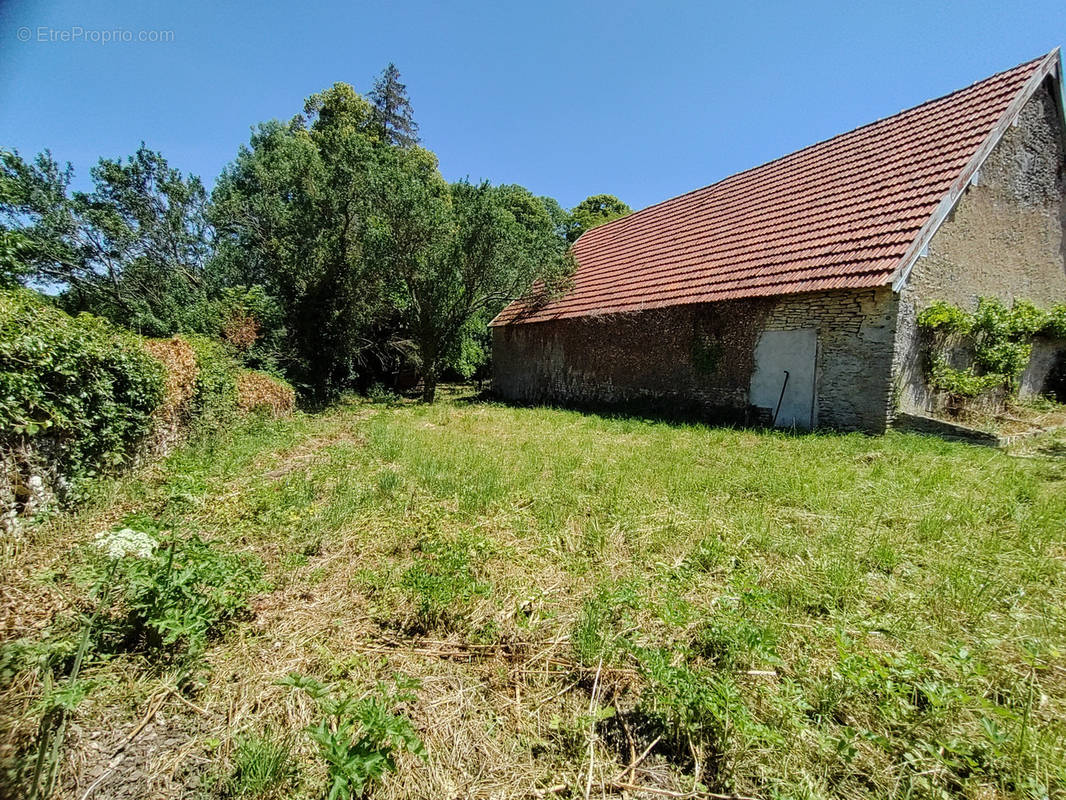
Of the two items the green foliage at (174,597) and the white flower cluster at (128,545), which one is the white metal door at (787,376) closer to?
the green foliage at (174,597)

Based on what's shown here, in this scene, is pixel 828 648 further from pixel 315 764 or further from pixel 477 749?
pixel 315 764

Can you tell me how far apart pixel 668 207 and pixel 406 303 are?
9.79 m

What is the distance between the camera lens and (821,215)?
9.42 m

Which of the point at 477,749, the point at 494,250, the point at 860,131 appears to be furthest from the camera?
the point at 494,250

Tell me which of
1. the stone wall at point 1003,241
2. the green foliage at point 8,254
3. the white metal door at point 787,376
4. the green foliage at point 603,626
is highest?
the stone wall at point 1003,241

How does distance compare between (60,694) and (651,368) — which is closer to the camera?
(60,694)

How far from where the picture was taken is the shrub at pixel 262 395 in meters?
8.67

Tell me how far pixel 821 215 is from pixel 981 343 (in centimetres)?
404

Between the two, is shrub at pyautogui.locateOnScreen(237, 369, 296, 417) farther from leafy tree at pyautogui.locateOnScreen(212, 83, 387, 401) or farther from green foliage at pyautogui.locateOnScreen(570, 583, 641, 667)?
green foliage at pyautogui.locateOnScreen(570, 583, 641, 667)

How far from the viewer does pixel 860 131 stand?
10719 mm

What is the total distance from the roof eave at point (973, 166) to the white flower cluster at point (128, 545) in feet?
32.1

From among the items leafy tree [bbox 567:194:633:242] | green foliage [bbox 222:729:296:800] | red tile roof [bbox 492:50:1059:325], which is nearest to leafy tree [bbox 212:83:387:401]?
red tile roof [bbox 492:50:1059:325]

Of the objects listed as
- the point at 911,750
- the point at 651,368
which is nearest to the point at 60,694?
the point at 911,750

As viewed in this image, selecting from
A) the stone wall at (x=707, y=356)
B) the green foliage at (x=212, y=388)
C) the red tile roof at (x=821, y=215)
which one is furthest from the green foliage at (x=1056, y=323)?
the green foliage at (x=212, y=388)
